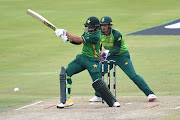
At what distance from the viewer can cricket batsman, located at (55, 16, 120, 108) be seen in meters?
9.70

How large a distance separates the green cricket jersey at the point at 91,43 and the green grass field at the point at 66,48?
2.20 meters

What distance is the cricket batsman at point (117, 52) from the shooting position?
1045cm

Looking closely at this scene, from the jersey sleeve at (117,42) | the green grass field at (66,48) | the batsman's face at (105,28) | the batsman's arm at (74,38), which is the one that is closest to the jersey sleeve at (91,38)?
the batsman's arm at (74,38)

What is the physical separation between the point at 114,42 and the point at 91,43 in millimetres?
840

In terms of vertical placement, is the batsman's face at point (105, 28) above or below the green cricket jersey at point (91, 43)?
above

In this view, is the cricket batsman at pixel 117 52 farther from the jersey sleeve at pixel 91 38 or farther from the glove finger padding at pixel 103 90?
the glove finger padding at pixel 103 90

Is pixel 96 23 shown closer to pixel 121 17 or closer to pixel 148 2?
pixel 121 17

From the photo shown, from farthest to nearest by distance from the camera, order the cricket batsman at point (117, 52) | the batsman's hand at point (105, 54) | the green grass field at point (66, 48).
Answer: the green grass field at point (66, 48) < the cricket batsman at point (117, 52) < the batsman's hand at point (105, 54)

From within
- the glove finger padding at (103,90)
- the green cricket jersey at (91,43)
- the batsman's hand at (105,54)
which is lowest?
the glove finger padding at (103,90)

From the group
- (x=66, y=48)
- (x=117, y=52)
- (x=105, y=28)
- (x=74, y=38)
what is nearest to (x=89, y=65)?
(x=74, y=38)

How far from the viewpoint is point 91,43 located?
392 inches

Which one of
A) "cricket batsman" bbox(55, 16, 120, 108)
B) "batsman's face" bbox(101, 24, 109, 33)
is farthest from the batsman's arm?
"batsman's face" bbox(101, 24, 109, 33)

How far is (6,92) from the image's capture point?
1318 centimetres

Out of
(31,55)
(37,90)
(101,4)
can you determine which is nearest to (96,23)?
(37,90)
